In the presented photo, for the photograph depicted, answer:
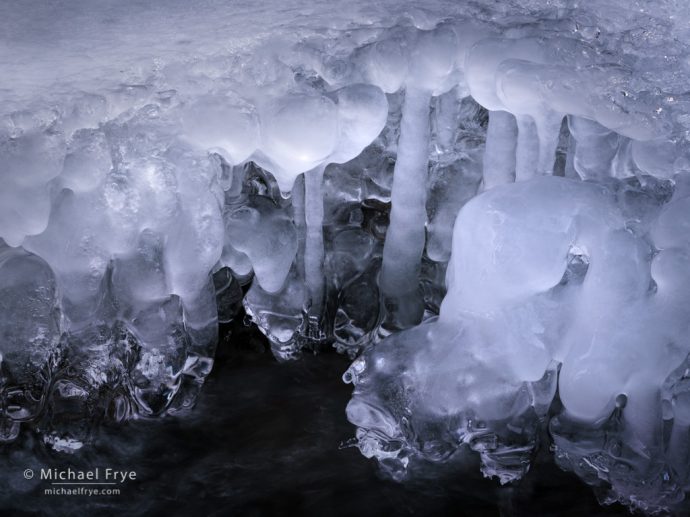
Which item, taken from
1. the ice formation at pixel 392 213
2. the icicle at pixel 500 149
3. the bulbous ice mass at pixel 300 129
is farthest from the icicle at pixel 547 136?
the bulbous ice mass at pixel 300 129

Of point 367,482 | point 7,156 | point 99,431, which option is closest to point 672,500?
point 367,482

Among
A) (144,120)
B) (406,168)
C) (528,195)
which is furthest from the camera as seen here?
(406,168)

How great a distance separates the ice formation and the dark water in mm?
43

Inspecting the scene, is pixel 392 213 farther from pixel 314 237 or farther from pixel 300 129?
pixel 300 129

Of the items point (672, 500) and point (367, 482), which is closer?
point (672, 500)

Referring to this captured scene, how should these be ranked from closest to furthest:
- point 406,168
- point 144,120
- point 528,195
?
1. point 528,195
2. point 144,120
3. point 406,168

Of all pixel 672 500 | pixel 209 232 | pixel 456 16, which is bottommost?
pixel 672 500

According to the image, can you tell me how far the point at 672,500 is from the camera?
1.55 meters

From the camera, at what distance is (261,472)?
1689 millimetres

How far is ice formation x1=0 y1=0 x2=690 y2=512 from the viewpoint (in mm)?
1503

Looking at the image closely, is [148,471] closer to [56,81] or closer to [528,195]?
[56,81]

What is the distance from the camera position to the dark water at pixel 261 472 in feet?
5.30

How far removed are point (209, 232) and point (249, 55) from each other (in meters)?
0.36

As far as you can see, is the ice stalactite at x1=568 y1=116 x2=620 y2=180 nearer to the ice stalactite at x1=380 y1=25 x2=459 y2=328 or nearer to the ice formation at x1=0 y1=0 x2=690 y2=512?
the ice formation at x1=0 y1=0 x2=690 y2=512
